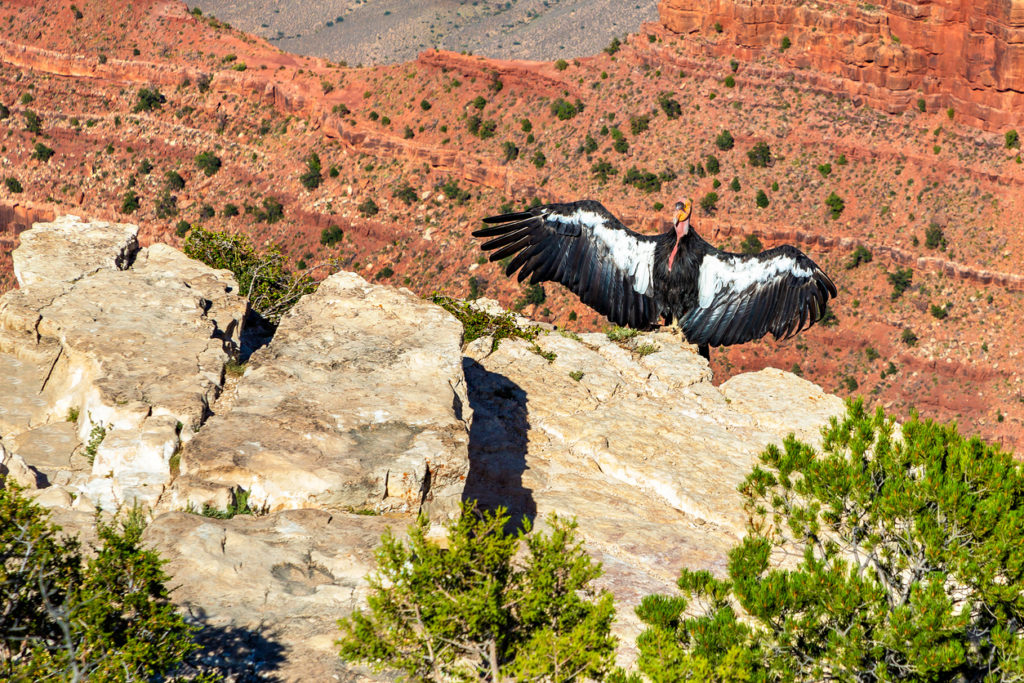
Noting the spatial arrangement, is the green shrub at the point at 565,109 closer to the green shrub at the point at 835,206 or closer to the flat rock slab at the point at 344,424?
the green shrub at the point at 835,206

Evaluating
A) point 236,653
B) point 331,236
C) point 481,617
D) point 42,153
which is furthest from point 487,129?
point 481,617

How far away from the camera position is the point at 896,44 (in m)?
90.2

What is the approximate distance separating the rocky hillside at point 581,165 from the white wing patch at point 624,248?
5133 cm

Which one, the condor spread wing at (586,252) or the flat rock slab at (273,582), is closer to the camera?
the flat rock slab at (273,582)

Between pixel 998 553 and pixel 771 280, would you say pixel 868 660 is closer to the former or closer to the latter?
pixel 998 553

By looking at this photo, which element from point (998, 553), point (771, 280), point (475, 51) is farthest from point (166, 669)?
point (475, 51)

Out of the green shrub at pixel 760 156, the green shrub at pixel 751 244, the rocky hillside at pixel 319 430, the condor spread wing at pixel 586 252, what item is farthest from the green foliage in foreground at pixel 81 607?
the green shrub at pixel 760 156

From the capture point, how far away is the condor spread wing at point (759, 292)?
2139 centimetres

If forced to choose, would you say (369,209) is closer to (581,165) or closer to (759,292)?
(581,165)

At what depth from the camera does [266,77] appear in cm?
10031

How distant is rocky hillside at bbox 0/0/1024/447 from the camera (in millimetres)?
78312

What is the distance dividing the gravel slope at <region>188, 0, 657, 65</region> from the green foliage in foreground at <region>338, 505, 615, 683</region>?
457 ft

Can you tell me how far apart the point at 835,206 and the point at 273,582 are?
78.1 meters

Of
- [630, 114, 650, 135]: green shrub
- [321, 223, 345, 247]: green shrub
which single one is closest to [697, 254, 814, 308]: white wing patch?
[321, 223, 345, 247]: green shrub
